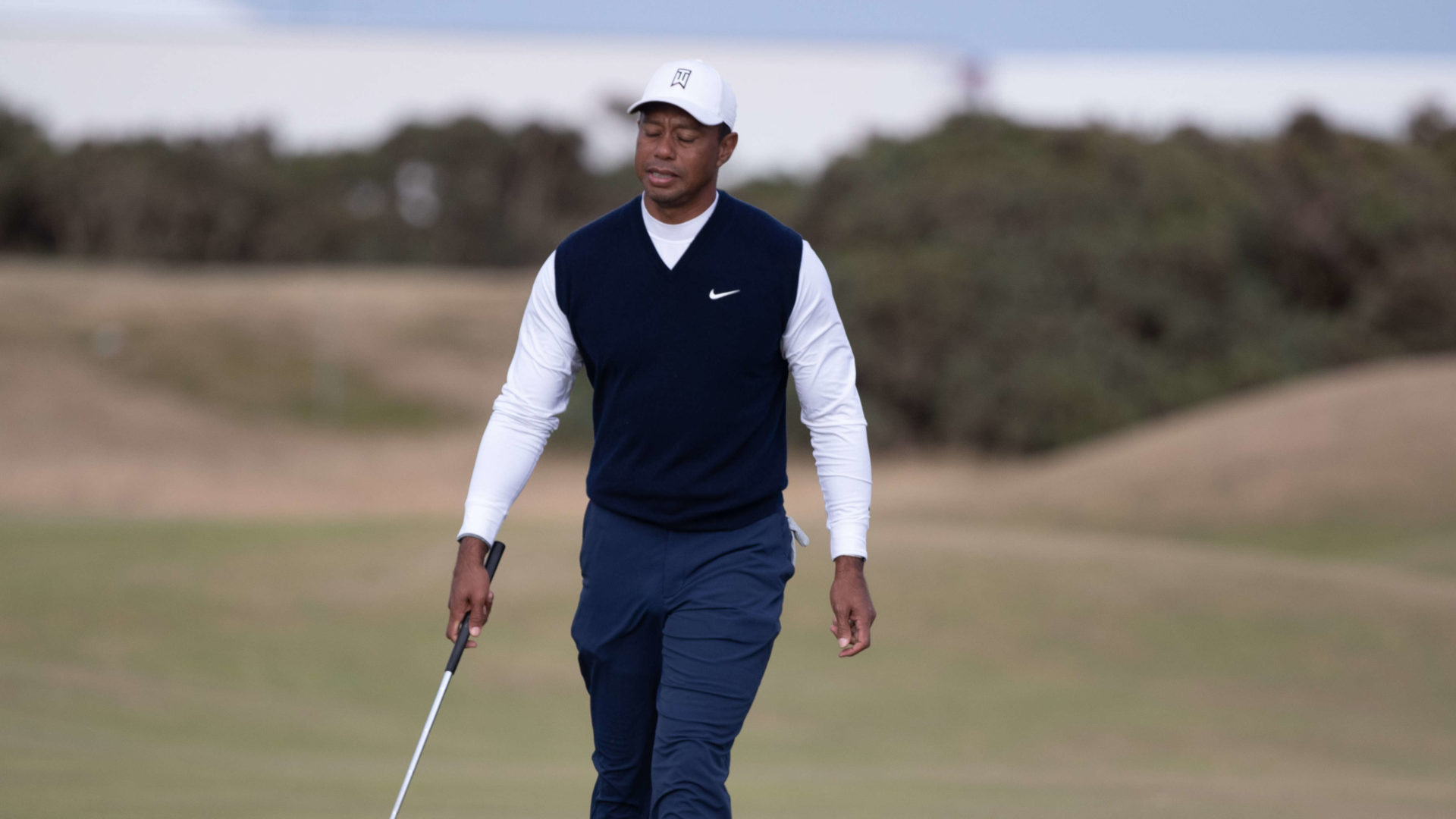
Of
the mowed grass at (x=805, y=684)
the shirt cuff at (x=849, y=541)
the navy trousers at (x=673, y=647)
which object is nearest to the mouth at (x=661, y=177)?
the navy trousers at (x=673, y=647)

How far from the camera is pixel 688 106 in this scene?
3674 mm

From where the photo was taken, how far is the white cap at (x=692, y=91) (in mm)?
3689

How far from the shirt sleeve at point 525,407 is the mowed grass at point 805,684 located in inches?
117

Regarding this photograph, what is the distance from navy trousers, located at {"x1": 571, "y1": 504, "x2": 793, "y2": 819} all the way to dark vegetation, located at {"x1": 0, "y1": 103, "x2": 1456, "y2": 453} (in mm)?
29451

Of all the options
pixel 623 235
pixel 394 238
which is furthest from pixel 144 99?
pixel 623 235

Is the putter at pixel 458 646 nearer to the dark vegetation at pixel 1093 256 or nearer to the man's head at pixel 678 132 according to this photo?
the man's head at pixel 678 132

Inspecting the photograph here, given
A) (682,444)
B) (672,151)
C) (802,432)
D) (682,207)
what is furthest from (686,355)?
(802,432)

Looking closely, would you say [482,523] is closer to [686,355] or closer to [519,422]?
[519,422]

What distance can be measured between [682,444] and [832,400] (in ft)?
1.30

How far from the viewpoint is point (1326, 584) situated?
1490 cm

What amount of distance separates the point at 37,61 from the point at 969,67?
27562 mm

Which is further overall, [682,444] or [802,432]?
[802,432]

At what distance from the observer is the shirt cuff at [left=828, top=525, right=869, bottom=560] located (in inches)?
151

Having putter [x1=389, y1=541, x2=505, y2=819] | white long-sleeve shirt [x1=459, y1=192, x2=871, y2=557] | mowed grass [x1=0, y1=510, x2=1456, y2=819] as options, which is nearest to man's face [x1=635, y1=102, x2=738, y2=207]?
white long-sleeve shirt [x1=459, y1=192, x2=871, y2=557]
